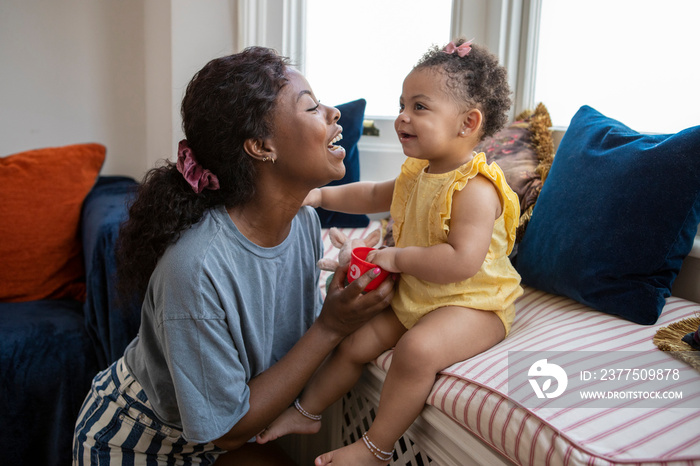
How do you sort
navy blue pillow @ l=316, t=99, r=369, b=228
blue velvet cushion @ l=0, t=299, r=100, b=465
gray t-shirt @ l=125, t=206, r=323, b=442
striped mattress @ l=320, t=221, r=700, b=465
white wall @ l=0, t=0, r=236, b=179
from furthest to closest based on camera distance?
white wall @ l=0, t=0, r=236, b=179 → navy blue pillow @ l=316, t=99, r=369, b=228 → blue velvet cushion @ l=0, t=299, r=100, b=465 → gray t-shirt @ l=125, t=206, r=323, b=442 → striped mattress @ l=320, t=221, r=700, b=465

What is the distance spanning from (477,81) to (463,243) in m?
0.37

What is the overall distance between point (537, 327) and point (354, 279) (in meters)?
0.42

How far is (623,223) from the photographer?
126 centimetres

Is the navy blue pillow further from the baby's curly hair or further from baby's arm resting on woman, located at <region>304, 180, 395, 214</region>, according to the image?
the baby's curly hair

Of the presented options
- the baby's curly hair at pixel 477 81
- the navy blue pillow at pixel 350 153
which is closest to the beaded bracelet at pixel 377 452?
the baby's curly hair at pixel 477 81

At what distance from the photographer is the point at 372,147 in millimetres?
2404

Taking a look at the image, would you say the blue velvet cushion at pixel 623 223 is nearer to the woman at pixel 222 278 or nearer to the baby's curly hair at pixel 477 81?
the baby's curly hair at pixel 477 81

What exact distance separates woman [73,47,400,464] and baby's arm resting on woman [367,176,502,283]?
4.5 inches

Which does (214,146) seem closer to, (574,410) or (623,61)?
(574,410)

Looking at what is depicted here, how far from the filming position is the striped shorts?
4.09ft

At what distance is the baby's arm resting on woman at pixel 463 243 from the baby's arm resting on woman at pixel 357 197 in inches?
12.6

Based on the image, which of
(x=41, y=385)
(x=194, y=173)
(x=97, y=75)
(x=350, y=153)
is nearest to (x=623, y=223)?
(x=194, y=173)

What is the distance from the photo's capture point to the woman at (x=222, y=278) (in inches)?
42.9

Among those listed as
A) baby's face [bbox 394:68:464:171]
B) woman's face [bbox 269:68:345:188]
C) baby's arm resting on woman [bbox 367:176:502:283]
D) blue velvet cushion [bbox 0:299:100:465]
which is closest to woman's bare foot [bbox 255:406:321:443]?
baby's arm resting on woman [bbox 367:176:502:283]
